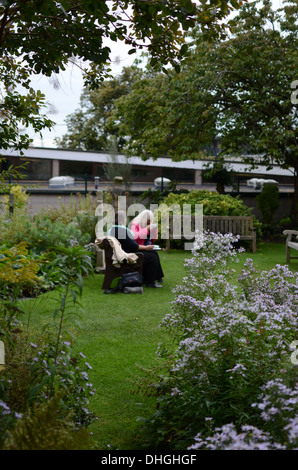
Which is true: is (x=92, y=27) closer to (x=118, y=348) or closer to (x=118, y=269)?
(x=118, y=348)

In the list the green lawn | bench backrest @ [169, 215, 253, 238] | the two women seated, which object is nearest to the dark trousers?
the two women seated

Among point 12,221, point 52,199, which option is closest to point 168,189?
point 52,199

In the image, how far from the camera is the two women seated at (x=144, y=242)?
27.2 ft

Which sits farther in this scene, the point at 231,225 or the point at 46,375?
the point at 231,225

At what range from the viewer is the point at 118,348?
5.34 m

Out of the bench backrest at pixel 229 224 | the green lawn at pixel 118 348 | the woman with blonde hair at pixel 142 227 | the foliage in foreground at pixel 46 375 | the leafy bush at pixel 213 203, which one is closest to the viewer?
the foliage in foreground at pixel 46 375

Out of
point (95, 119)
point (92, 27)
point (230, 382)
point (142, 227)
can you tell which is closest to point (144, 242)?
point (142, 227)

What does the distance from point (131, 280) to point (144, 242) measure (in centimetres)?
91

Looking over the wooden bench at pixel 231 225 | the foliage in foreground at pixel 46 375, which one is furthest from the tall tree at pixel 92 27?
the wooden bench at pixel 231 225

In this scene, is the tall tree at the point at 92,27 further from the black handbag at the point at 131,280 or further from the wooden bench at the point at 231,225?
the wooden bench at the point at 231,225

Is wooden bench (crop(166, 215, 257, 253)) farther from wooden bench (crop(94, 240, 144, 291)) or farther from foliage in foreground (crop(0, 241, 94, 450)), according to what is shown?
foliage in foreground (crop(0, 241, 94, 450))

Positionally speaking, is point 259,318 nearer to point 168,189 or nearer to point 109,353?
point 109,353

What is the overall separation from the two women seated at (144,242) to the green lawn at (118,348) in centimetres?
25

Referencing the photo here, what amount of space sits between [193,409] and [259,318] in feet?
2.13
